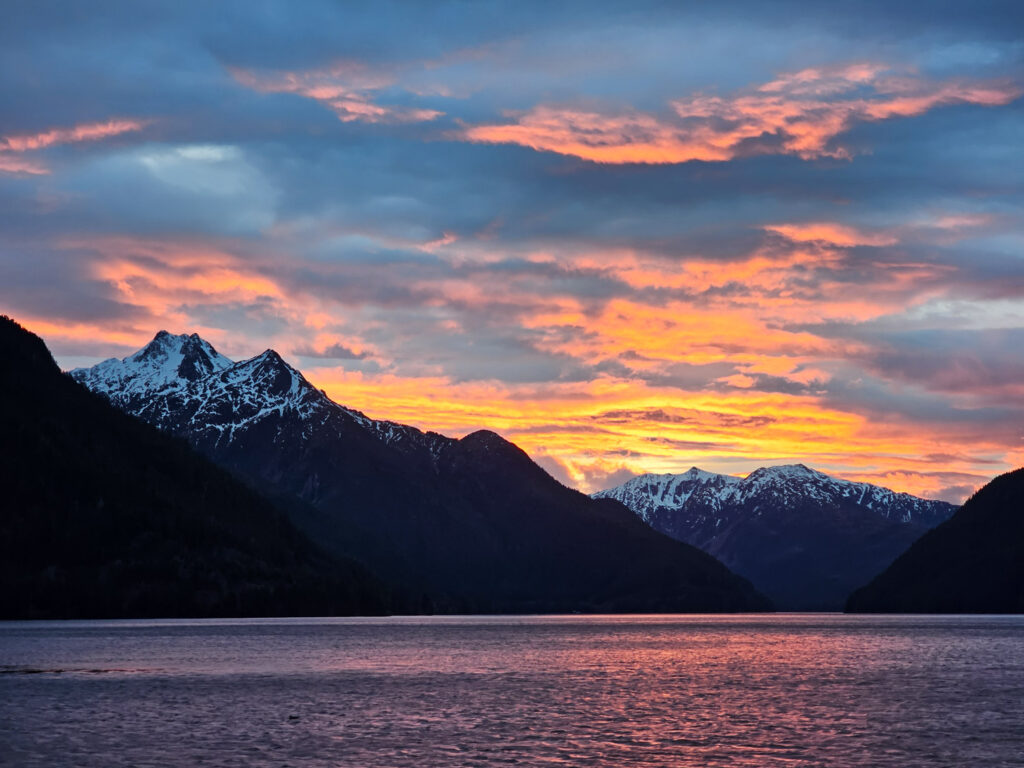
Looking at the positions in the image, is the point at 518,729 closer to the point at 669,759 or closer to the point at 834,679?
the point at 669,759

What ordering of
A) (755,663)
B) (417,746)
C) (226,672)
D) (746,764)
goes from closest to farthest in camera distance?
(746,764) → (417,746) → (226,672) → (755,663)

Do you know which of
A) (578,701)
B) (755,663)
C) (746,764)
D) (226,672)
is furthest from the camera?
(755,663)

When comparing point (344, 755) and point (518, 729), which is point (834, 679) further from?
point (344, 755)

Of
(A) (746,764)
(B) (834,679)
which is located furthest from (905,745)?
(B) (834,679)

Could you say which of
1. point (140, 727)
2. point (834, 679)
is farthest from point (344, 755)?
point (834, 679)

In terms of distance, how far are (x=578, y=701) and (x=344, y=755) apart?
44.2 meters

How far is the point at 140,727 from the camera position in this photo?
93.1 metres

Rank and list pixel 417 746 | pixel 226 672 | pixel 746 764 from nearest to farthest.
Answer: pixel 746 764 → pixel 417 746 → pixel 226 672

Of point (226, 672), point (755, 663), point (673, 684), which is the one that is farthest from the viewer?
point (755, 663)

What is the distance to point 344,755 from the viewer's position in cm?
7769

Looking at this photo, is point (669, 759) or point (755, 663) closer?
point (669, 759)

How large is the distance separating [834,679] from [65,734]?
3826 inches

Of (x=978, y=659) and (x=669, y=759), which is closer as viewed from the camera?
(x=669, y=759)

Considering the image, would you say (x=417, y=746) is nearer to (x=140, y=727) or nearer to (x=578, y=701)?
(x=140, y=727)
